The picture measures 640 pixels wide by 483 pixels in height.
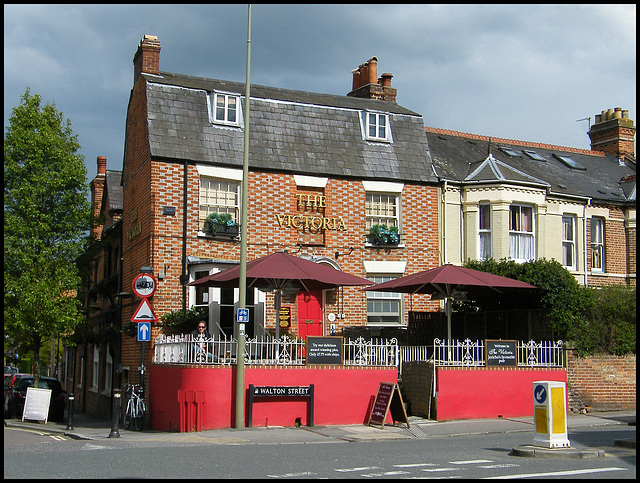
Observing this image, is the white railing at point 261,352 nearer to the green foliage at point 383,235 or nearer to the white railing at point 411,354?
the white railing at point 411,354

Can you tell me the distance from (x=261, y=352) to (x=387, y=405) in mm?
3020

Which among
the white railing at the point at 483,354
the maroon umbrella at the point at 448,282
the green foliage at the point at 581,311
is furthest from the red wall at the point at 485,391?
the green foliage at the point at 581,311

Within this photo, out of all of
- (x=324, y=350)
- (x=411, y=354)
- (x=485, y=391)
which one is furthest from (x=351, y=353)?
(x=485, y=391)

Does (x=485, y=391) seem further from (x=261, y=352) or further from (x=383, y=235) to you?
(x=383, y=235)

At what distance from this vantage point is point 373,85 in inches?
1077

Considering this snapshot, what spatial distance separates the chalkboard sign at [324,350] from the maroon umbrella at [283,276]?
845 mm

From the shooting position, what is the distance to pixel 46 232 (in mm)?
23469

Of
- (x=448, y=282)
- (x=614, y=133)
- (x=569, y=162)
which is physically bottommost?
(x=448, y=282)

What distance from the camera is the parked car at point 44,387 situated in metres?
23.3

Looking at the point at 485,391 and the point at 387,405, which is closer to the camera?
the point at 387,405

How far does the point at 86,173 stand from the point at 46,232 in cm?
214

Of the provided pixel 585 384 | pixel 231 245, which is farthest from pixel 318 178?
pixel 585 384

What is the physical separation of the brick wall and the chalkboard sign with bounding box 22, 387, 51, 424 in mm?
→ 14045

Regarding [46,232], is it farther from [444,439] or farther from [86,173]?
[444,439]
